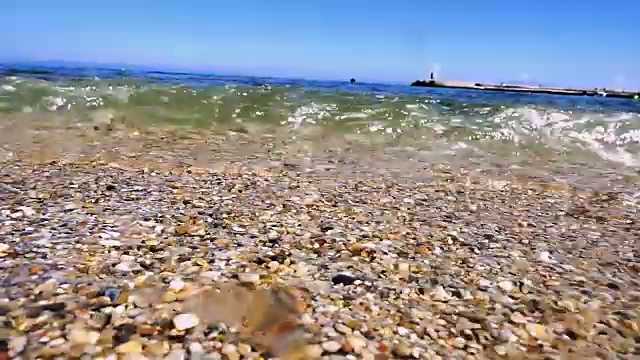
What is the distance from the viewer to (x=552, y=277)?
4.77m

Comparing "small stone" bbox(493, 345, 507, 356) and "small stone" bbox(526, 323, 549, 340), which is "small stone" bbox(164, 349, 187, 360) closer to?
"small stone" bbox(493, 345, 507, 356)

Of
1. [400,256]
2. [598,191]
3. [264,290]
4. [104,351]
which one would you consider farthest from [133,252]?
[598,191]

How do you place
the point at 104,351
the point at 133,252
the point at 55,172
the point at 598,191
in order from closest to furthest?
the point at 104,351 → the point at 133,252 → the point at 55,172 → the point at 598,191

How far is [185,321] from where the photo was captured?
3.39 meters

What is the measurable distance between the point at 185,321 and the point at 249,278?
2.88 feet

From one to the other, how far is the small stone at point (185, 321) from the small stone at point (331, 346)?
844mm

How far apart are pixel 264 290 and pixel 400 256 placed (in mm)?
1559

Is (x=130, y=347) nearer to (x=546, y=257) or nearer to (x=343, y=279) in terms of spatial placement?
(x=343, y=279)

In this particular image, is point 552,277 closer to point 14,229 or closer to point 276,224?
point 276,224

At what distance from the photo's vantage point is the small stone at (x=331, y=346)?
10.5 feet

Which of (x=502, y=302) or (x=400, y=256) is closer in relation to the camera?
(x=502, y=302)

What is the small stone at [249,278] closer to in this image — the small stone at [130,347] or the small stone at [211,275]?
the small stone at [211,275]

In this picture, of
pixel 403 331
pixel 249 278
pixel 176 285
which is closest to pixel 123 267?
pixel 176 285

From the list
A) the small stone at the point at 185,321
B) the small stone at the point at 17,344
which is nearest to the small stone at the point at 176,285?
the small stone at the point at 185,321
